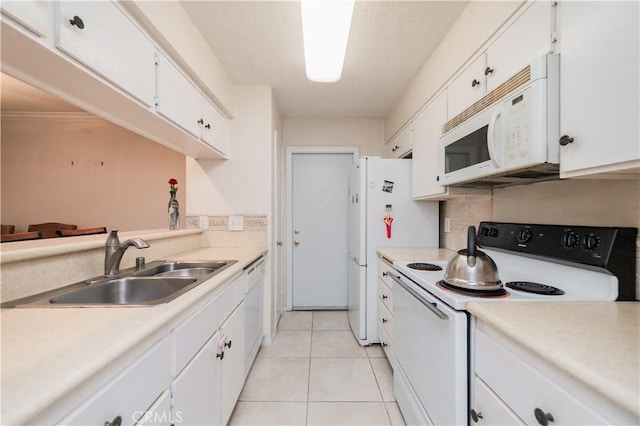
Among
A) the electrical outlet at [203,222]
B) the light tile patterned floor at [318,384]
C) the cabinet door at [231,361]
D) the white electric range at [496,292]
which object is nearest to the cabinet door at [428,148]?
the white electric range at [496,292]

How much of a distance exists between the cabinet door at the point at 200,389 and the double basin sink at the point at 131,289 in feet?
0.93

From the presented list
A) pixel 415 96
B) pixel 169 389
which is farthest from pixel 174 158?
pixel 169 389

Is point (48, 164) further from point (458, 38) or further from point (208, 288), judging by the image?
point (458, 38)

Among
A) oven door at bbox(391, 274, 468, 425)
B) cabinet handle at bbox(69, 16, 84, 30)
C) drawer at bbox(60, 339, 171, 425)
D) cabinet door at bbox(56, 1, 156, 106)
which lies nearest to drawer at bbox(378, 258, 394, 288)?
oven door at bbox(391, 274, 468, 425)

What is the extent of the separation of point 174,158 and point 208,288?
122 inches

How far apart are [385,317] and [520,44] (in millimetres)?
1936

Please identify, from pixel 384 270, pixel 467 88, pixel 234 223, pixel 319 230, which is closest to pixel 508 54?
pixel 467 88

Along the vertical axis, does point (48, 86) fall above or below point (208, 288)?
above

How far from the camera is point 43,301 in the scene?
0.95m

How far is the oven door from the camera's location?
101 centimetres

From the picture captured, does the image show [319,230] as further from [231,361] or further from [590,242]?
[590,242]

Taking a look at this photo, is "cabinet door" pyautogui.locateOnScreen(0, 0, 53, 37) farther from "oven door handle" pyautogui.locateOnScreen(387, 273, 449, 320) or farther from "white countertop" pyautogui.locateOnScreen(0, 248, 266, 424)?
"oven door handle" pyautogui.locateOnScreen(387, 273, 449, 320)

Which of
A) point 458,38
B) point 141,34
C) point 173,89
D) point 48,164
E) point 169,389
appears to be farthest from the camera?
point 48,164

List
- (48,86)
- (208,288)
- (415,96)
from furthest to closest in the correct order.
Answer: (415,96), (208,288), (48,86)
